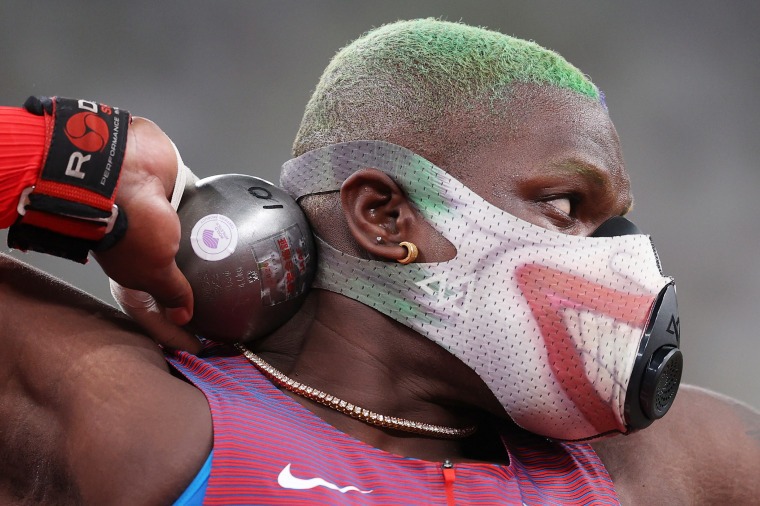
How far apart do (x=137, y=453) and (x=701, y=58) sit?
9.04 ft

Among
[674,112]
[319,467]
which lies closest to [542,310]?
[319,467]

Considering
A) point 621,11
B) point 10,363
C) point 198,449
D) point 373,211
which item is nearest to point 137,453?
point 198,449

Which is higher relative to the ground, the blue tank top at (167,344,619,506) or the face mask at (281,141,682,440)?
the face mask at (281,141,682,440)

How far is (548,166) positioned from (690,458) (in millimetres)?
650

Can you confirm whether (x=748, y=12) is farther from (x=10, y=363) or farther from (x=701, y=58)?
(x=10, y=363)

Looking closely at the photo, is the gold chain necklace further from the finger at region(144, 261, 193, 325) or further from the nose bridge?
the nose bridge

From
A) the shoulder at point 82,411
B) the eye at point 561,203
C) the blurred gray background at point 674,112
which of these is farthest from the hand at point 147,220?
the blurred gray background at point 674,112

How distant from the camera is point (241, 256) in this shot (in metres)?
1.17

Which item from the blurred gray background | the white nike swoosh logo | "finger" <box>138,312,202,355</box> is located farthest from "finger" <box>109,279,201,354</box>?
the blurred gray background

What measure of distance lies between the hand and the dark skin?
34 millimetres

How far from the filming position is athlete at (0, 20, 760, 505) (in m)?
1.02

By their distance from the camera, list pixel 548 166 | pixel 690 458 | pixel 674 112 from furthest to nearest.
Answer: pixel 674 112 < pixel 690 458 < pixel 548 166

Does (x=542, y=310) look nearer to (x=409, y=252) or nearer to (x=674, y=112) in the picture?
(x=409, y=252)

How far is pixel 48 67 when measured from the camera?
2527 mm
